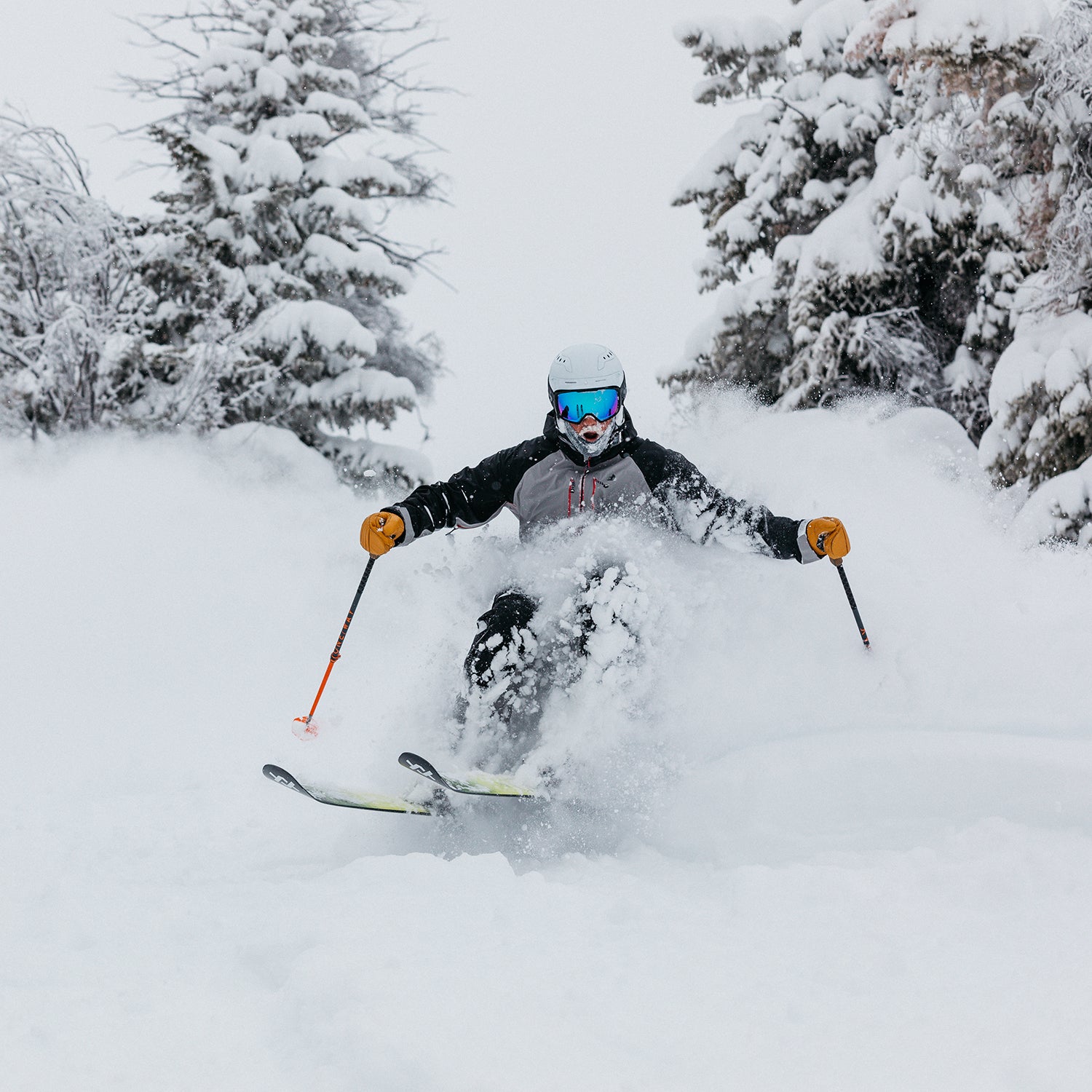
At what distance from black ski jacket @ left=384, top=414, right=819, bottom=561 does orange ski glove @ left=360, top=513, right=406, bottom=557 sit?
69 mm

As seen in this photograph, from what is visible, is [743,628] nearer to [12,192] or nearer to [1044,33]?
[1044,33]

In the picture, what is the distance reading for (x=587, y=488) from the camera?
4.59 m

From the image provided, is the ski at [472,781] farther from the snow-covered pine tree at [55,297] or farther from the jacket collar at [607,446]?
the snow-covered pine tree at [55,297]

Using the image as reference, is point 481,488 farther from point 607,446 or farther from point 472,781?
point 472,781

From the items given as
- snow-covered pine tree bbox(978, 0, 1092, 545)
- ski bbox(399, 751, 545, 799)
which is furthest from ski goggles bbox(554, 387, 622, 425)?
snow-covered pine tree bbox(978, 0, 1092, 545)

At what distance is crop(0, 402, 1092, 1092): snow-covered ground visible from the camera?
7.12ft

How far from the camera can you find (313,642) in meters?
7.54

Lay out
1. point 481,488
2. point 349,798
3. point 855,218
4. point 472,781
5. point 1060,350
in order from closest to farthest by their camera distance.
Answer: point 349,798 → point 472,781 → point 481,488 → point 1060,350 → point 855,218

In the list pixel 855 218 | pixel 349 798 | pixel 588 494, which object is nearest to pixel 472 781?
pixel 349 798

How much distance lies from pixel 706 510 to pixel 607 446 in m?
0.55

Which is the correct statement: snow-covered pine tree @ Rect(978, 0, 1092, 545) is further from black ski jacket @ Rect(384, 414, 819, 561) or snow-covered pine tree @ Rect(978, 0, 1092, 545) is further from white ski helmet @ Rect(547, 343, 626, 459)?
white ski helmet @ Rect(547, 343, 626, 459)

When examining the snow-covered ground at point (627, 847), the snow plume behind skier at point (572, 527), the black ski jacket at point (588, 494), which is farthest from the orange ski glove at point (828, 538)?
the snow-covered ground at point (627, 847)

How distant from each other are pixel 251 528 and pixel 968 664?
24.2 ft

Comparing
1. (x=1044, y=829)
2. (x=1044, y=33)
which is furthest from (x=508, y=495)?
(x=1044, y=33)
